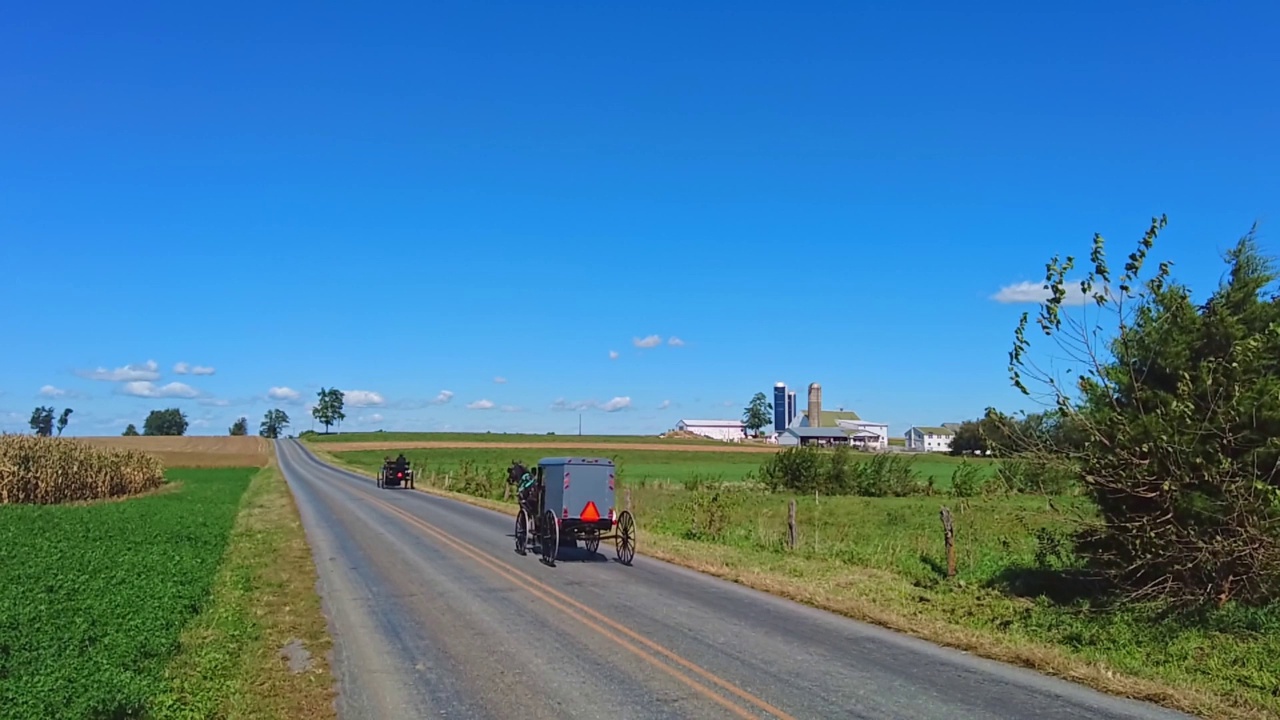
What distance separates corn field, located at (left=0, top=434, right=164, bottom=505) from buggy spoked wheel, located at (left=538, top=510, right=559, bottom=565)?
28.1m

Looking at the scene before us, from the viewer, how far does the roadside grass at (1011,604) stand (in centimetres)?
888

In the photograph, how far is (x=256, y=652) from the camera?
392 inches

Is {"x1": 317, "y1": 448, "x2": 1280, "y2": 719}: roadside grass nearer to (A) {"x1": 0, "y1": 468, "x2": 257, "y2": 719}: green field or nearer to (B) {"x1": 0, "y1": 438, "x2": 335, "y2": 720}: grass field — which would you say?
(B) {"x1": 0, "y1": 438, "x2": 335, "y2": 720}: grass field

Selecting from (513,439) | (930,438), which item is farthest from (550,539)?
(930,438)

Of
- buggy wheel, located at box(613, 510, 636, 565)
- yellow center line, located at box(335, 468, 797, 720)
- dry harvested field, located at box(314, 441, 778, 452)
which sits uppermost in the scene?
dry harvested field, located at box(314, 441, 778, 452)

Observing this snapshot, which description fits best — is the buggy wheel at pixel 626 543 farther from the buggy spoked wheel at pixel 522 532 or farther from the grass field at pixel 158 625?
the grass field at pixel 158 625

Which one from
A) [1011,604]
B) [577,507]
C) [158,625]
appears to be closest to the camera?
[158,625]

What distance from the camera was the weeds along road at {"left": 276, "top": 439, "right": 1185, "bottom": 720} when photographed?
7.71 meters

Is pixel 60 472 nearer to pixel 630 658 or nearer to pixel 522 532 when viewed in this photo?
pixel 522 532

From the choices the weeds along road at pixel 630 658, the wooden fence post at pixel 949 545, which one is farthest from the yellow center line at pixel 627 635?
the wooden fence post at pixel 949 545

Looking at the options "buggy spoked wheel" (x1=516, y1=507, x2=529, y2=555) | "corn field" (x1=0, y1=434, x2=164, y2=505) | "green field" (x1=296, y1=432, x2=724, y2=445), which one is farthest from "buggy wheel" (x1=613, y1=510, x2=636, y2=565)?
"green field" (x1=296, y1=432, x2=724, y2=445)

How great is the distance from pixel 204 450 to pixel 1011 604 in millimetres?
120284

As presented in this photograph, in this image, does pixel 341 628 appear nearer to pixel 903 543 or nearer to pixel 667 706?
pixel 667 706

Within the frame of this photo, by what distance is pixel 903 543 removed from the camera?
22.2m
